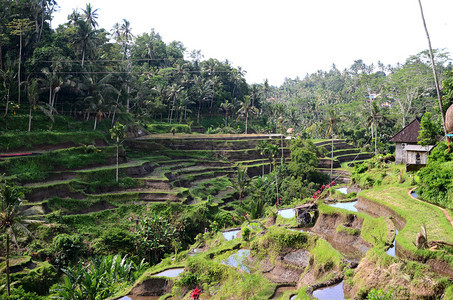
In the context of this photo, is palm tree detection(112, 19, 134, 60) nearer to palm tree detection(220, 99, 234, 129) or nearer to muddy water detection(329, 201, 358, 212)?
palm tree detection(220, 99, 234, 129)

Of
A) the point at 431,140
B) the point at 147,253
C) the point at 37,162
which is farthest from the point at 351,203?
the point at 37,162

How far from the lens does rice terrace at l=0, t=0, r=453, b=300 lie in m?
14.1

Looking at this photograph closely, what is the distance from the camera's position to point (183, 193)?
32.4 meters

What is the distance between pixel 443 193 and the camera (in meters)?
16.5

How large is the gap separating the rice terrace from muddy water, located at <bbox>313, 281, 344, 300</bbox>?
0.09 meters

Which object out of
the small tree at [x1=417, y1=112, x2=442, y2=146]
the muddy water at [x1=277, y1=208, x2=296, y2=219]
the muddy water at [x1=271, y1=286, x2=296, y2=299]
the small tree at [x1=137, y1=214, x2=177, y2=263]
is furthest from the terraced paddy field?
the small tree at [x1=417, y1=112, x2=442, y2=146]

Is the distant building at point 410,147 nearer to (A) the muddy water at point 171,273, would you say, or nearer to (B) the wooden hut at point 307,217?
(B) the wooden hut at point 307,217

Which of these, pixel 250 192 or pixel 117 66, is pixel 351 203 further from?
pixel 117 66

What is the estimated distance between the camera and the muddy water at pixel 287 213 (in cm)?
2467

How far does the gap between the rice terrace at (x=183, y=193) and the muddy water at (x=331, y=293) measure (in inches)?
3.4

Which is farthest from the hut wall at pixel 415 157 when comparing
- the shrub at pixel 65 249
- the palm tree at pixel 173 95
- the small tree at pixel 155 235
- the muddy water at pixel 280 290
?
the palm tree at pixel 173 95

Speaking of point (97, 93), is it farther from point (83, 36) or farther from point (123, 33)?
point (123, 33)

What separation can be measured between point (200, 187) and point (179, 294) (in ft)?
68.9

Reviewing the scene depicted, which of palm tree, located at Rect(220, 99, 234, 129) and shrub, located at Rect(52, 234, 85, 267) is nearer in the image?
shrub, located at Rect(52, 234, 85, 267)
